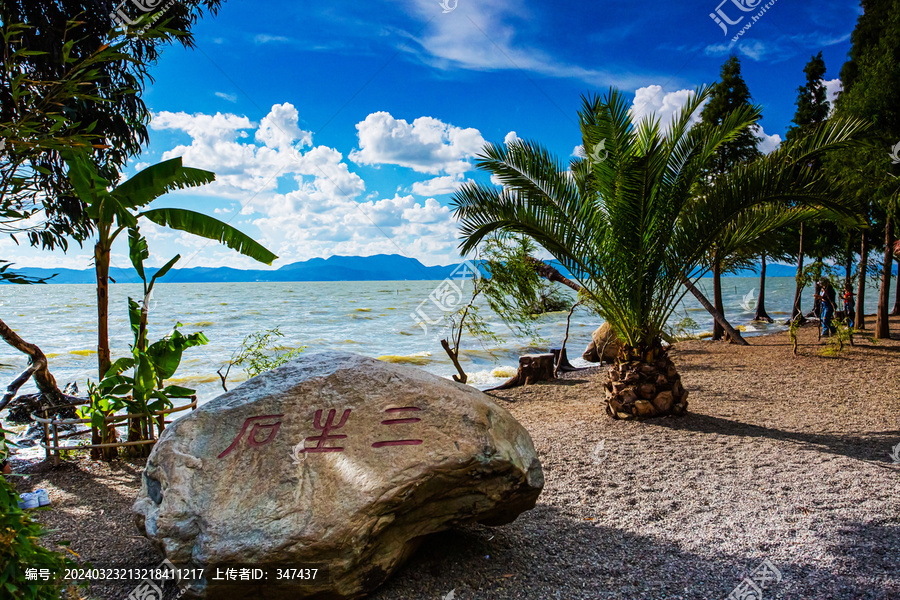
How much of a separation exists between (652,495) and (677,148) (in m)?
4.32

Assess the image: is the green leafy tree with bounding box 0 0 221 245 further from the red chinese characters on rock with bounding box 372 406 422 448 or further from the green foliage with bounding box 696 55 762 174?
the green foliage with bounding box 696 55 762 174

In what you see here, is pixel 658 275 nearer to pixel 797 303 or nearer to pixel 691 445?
pixel 691 445

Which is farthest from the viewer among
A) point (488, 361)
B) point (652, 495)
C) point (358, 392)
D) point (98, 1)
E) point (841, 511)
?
point (488, 361)

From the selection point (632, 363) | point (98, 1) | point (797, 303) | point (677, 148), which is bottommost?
point (632, 363)

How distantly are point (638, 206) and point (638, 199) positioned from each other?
0.09 meters

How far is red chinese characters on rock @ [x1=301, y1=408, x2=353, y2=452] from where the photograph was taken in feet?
9.49

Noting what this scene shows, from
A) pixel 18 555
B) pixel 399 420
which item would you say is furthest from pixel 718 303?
pixel 18 555

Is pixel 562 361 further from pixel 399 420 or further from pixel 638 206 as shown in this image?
pixel 399 420

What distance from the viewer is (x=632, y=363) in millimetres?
6922

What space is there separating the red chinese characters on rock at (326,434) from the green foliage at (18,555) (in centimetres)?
121

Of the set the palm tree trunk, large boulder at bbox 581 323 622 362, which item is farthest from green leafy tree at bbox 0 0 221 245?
large boulder at bbox 581 323 622 362

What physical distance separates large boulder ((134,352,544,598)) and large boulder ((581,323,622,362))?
11049mm

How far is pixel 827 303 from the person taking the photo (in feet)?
41.3

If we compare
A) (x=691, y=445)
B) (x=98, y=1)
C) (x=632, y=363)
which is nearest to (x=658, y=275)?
(x=632, y=363)
